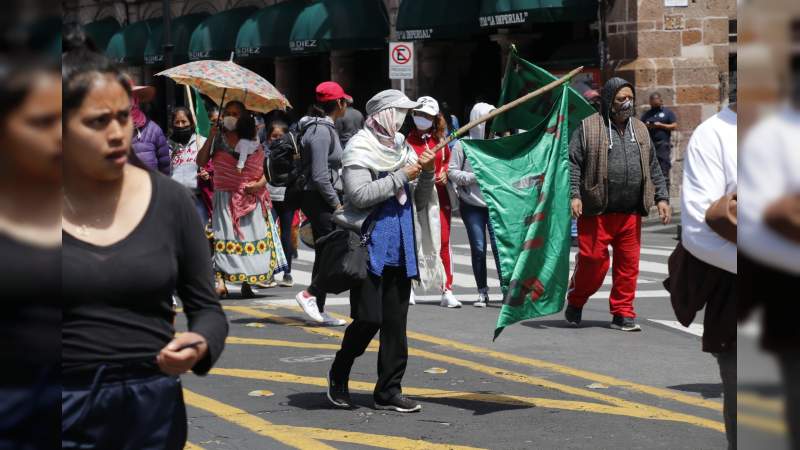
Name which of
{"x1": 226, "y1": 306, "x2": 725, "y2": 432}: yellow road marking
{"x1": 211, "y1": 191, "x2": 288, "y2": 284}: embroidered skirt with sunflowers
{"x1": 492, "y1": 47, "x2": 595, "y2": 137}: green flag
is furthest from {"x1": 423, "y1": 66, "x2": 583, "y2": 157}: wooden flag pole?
{"x1": 211, "y1": 191, "x2": 288, "y2": 284}: embroidered skirt with sunflowers

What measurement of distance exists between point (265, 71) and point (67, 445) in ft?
120

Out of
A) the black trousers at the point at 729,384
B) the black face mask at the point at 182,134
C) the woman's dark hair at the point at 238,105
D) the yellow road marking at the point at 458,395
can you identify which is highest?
the woman's dark hair at the point at 238,105

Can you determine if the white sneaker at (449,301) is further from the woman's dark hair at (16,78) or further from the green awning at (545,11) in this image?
the green awning at (545,11)

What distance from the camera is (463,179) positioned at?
11664mm

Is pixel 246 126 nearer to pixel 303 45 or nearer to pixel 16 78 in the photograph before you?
pixel 16 78

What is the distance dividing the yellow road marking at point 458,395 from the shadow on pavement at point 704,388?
2.21 ft

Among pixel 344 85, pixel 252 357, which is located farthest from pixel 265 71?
pixel 252 357

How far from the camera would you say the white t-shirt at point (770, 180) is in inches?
44.9

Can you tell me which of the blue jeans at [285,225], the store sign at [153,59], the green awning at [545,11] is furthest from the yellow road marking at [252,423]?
the store sign at [153,59]

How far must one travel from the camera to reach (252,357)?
8.75 m

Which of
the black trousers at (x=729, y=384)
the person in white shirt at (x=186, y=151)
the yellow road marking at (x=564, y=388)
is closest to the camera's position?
the black trousers at (x=729, y=384)

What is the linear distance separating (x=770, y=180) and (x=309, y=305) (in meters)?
9.01

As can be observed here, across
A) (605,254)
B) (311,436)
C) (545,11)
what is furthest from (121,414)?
(545,11)

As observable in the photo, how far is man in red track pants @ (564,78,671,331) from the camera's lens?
32.1 feet
